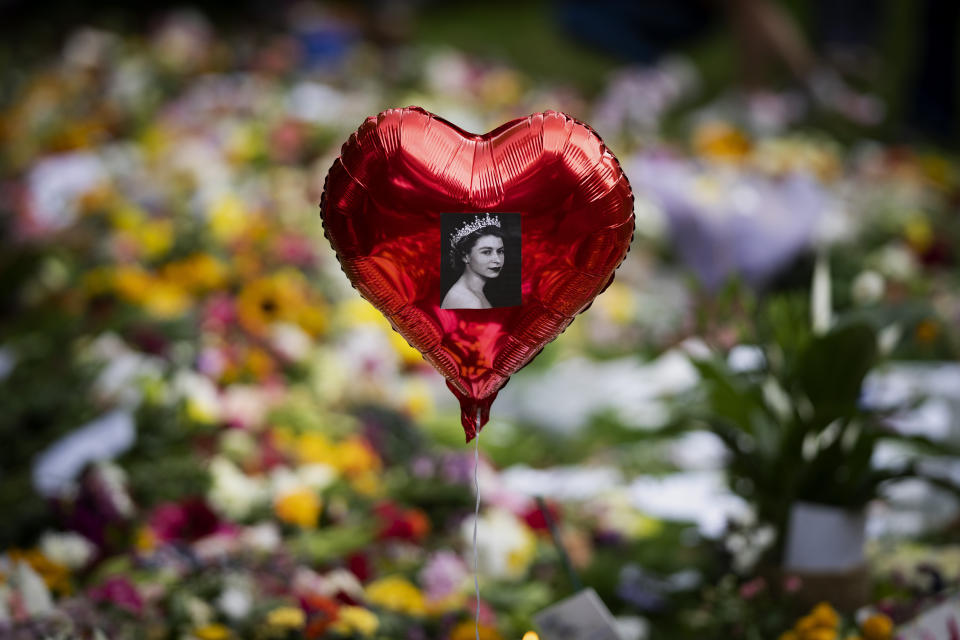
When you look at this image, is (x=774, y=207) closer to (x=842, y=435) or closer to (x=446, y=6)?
(x=842, y=435)

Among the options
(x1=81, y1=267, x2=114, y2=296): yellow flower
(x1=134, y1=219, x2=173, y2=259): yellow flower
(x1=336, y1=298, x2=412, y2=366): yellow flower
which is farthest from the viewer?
(x1=134, y1=219, x2=173, y2=259): yellow flower

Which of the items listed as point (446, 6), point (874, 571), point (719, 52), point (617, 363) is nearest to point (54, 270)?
point (617, 363)

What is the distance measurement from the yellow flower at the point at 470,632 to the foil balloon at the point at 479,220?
0.47m

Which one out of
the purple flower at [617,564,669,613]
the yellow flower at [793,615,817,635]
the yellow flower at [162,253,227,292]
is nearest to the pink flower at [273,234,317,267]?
the yellow flower at [162,253,227,292]

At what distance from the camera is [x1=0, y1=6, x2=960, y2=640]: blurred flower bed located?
1573mm

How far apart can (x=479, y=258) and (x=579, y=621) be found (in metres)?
0.49

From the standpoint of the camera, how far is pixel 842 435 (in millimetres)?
1605

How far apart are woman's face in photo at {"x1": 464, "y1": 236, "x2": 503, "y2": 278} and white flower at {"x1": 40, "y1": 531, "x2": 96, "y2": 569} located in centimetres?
97

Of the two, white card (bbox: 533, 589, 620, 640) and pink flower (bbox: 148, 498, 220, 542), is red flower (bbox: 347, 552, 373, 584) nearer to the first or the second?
pink flower (bbox: 148, 498, 220, 542)

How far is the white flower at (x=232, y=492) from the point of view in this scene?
1959 mm

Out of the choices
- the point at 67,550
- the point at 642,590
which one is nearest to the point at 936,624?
the point at 642,590

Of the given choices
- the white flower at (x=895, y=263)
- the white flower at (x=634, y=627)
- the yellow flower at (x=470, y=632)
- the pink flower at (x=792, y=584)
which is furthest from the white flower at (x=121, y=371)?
the white flower at (x=895, y=263)

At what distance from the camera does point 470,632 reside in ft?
4.68

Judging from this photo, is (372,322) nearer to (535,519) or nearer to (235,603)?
(535,519)
